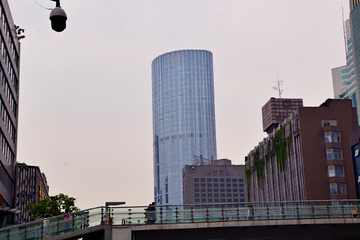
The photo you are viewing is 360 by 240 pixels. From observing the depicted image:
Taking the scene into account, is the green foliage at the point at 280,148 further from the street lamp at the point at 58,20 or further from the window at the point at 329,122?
the street lamp at the point at 58,20

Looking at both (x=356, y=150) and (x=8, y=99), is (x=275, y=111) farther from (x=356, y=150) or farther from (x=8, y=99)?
(x=8, y=99)

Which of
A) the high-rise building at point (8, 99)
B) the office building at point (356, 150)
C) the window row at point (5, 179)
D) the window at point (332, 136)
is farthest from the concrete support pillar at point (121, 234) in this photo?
the window at point (332, 136)

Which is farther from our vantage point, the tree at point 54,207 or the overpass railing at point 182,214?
the tree at point 54,207

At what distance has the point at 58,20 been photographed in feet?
42.3

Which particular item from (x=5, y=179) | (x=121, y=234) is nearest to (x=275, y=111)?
(x=5, y=179)

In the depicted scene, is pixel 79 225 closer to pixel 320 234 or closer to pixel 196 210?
pixel 196 210

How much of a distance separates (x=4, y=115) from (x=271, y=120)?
407ft

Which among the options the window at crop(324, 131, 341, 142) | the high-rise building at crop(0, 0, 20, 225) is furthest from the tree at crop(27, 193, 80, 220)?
the window at crop(324, 131, 341, 142)

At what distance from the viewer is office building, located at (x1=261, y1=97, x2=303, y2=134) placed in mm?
167375

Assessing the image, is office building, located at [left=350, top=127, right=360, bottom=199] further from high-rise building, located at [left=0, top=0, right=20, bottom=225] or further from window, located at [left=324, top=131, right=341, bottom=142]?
high-rise building, located at [left=0, top=0, right=20, bottom=225]

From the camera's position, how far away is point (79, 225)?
32656mm

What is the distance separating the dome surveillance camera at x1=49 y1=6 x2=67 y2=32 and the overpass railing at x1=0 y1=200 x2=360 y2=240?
2035 centimetres

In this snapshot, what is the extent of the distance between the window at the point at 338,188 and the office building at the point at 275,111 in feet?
228

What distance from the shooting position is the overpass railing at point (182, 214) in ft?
104
